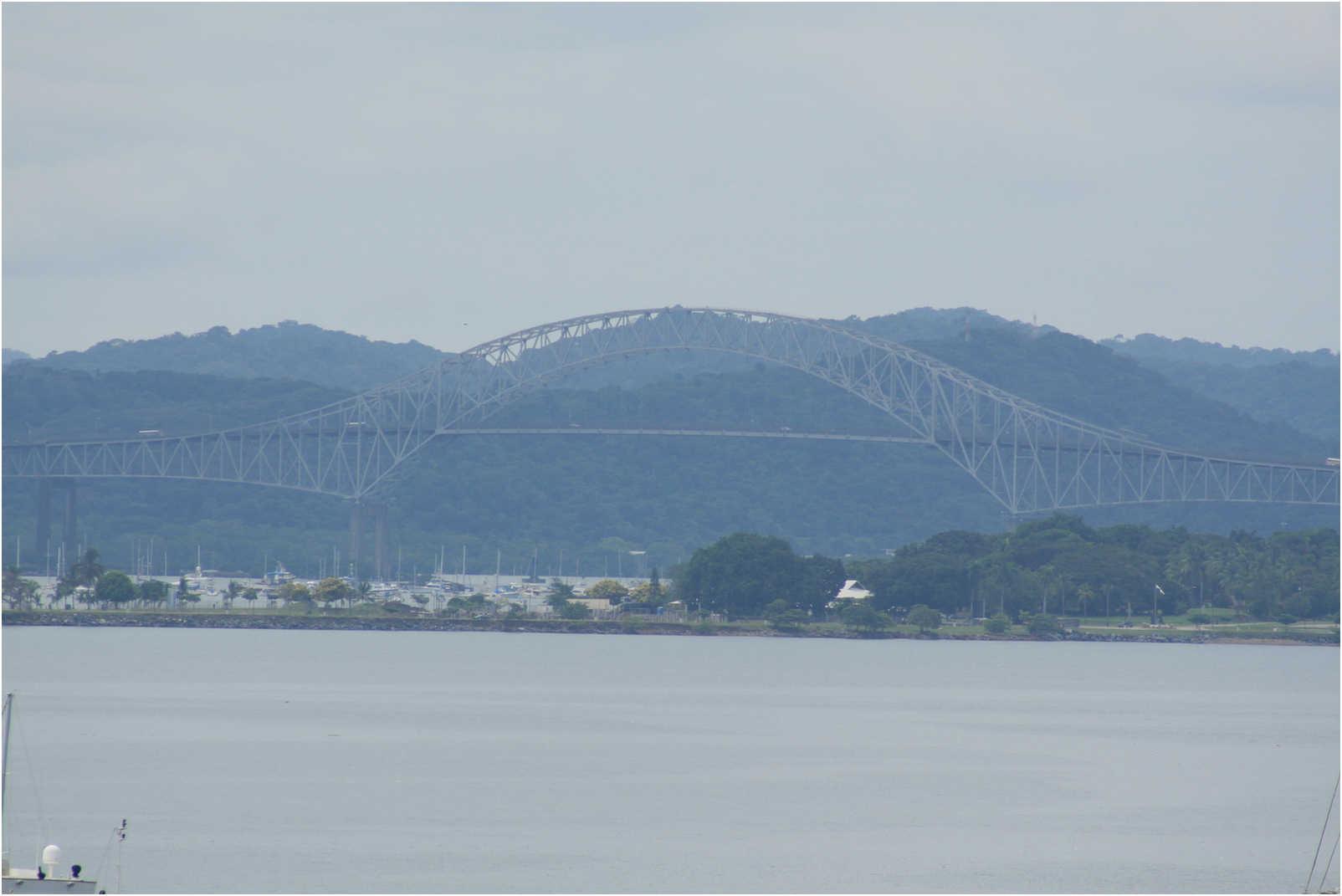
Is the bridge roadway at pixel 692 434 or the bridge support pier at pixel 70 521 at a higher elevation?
the bridge roadway at pixel 692 434

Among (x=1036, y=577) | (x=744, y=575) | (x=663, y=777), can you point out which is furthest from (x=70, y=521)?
(x=663, y=777)

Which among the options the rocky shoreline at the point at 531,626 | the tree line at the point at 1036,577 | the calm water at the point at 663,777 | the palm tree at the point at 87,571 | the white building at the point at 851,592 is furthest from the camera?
the palm tree at the point at 87,571

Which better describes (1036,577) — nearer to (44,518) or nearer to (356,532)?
(356,532)

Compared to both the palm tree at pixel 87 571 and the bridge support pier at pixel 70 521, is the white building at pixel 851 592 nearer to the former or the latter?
the palm tree at pixel 87 571

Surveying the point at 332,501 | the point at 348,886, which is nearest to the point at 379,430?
the point at 332,501

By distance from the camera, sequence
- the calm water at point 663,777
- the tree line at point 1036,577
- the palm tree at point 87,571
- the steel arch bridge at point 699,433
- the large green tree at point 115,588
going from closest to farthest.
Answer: the calm water at point 663,777, the tree line at point 1036,577, the large green tree at point 115,588, the palm tree at point 87,571, the steel arch bridge at point 699,433

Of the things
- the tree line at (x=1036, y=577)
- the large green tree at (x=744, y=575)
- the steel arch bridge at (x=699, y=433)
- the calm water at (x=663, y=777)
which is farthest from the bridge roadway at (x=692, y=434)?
the calm water at (x=663, y=777)
